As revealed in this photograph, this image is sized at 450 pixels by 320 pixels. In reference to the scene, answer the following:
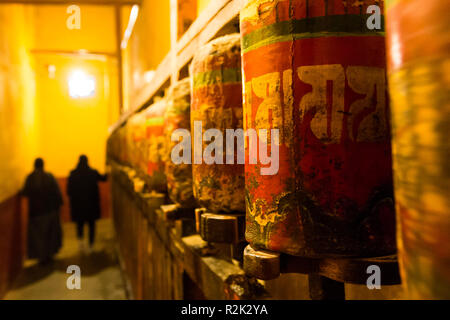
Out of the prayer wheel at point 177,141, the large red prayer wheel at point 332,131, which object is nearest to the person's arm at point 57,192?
the prayer wheel at point 177,141

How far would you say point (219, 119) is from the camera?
154 cm

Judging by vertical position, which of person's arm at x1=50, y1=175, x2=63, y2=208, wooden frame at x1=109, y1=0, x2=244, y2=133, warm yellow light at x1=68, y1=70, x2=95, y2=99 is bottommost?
person's arm at x1=50, y1=175, x2=63, y2=208

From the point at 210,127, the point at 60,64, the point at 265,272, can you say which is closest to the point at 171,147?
the point at 210,127

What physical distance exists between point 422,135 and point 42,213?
930 cm

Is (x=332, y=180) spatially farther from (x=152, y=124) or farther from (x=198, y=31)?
(x=152, y=124)

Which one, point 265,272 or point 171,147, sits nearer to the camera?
point 265,272

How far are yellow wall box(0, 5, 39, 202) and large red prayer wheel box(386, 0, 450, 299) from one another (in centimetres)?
758

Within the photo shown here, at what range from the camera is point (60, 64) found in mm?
13320

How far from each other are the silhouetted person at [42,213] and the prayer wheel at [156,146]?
20.9ft

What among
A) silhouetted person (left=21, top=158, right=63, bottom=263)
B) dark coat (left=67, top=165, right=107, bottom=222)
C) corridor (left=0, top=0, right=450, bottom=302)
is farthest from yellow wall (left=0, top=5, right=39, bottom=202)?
corridor (left=0, top=0, right=450, bottom=302)

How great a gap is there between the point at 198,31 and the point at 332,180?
1812 mm

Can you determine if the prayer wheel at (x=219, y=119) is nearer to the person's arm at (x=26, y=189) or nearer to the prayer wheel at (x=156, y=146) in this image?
the prayer wheel at (x=156, y=146)

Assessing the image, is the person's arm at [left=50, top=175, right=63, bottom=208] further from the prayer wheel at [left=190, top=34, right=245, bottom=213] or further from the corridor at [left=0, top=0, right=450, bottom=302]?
the prayer wheel at [left=190, top=34, right=245, bottom=213]

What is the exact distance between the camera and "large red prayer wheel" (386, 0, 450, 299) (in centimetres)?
57
